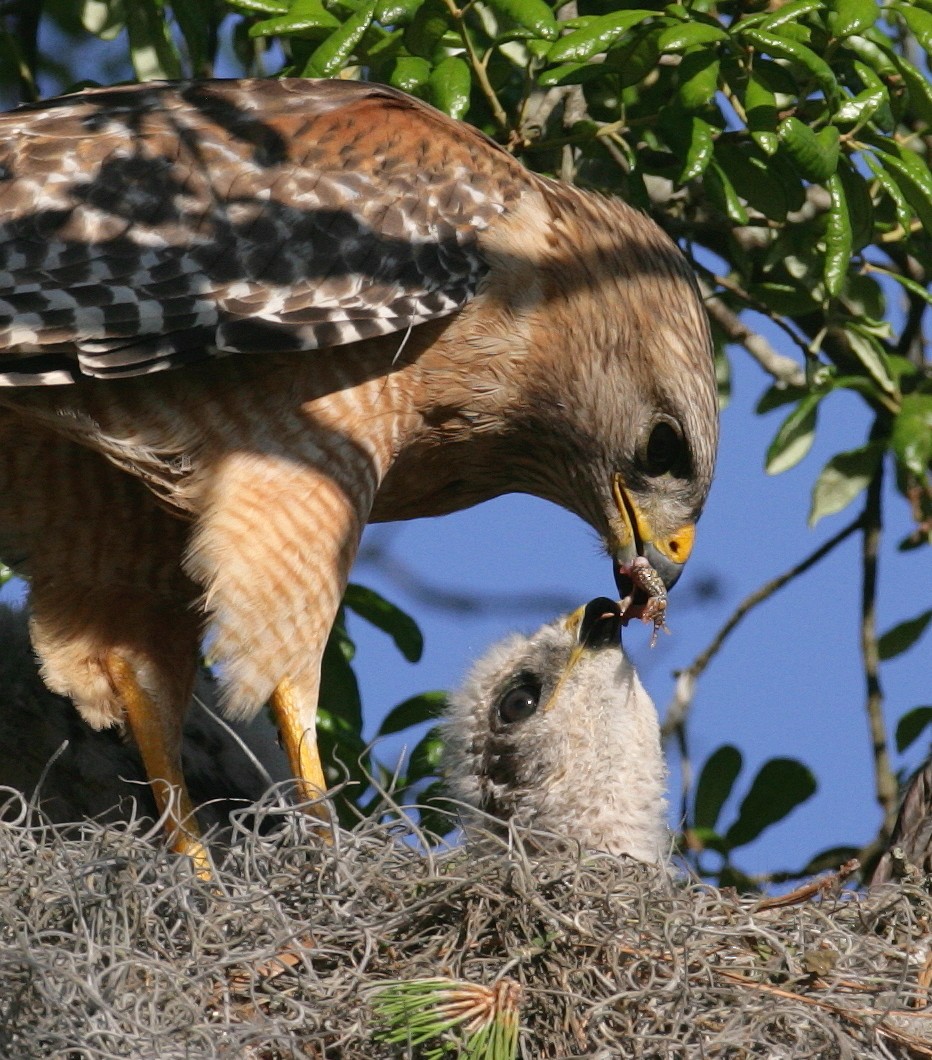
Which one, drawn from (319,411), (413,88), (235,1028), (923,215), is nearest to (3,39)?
(413,88)

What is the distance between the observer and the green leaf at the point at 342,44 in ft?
13.9

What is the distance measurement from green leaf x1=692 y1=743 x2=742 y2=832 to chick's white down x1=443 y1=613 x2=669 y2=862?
37.8 inches

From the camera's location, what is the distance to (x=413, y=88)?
4.48m

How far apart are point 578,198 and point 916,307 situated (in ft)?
4.75

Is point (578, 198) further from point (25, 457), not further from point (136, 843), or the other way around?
point (136, 843)

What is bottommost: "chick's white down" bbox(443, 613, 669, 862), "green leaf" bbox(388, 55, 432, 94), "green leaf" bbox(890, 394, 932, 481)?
"chick's white down" bbox(443, 613, 669, 862)

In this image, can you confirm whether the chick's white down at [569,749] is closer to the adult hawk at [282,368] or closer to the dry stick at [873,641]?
the adult hawk at [282,368]

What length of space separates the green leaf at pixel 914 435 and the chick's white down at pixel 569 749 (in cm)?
109

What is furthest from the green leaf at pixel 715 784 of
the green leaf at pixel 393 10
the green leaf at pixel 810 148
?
the green leaf at pixel 393 10

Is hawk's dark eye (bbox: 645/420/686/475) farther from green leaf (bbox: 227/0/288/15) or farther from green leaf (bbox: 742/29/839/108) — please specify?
green leaf (bbox: 227/0/288/15)

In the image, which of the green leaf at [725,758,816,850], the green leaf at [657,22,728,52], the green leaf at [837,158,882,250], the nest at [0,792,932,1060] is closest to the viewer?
the nest at [0,792,932,1060]

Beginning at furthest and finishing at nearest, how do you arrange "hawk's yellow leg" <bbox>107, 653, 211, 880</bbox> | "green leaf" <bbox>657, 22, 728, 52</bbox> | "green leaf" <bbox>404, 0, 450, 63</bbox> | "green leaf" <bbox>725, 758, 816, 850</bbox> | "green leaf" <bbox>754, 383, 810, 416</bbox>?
"green leaf" <bbox>754, 383, 810, 416</bbox> → "green leaf" <bbox>725, 758, 816, 850</bbox> → "hawk's yellow leg" <bbox>107, 653, 211, 880</bbox> → "green leaf" <bbox>404, 0, 450, 63</bbox> → "green leaf" <bbox>657, 22, 728, 52</bbox>

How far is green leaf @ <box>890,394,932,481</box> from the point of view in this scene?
507 cm

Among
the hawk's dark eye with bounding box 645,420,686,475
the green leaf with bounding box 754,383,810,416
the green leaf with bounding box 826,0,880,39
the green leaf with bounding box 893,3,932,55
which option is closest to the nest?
the hawk's dark eye with bounding box 645,420,686,475
